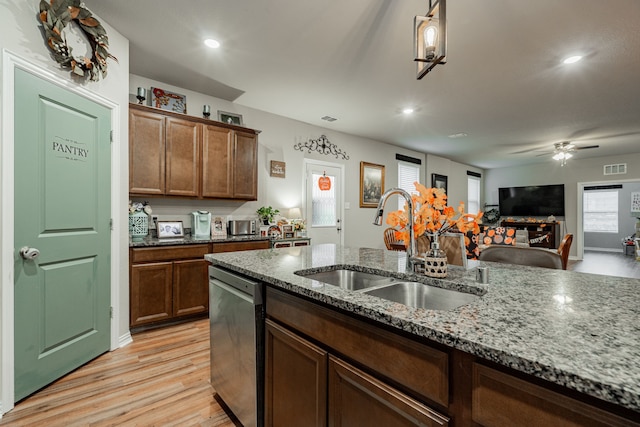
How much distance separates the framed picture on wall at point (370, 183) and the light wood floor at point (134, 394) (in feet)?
13.4

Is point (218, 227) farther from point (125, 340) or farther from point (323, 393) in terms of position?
point (323, 393)

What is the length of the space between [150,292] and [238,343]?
1839mm

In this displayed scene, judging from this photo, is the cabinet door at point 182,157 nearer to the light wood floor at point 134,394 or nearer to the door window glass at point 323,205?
the light wood floor at point 134,394

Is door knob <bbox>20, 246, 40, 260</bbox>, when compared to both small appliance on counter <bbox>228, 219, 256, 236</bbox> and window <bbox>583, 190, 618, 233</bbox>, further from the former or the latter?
window <bbox>583, 190, 618, 233</bbox>

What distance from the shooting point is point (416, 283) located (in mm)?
1384

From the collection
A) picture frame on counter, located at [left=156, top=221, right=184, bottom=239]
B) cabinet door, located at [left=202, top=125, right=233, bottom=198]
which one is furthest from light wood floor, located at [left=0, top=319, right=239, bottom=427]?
cabinet door, located at [left=202, top=125, right=233, bottom=198]

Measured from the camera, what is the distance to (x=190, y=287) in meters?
3.19

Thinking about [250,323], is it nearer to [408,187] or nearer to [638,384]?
[638,384]

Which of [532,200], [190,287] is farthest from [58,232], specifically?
[532,200]

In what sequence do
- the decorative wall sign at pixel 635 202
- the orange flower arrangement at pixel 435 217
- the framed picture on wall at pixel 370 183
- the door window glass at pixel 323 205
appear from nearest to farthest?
the orange flower arrangement at pixel 435 217
the door window glass at pixel 323 205
the framed picture on wall at pixel 370 183
the decorative wall sign at pixel 635 202

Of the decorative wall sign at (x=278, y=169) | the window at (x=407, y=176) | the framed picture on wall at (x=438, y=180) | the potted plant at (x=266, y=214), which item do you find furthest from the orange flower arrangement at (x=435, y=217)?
the framed picture on wall at (x=438, y=180)

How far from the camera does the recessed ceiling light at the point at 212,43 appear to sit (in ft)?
8.77

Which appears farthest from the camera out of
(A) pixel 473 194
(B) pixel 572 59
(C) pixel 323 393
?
(A) pixel 473 194

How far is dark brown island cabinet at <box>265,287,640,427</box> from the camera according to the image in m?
0.60
